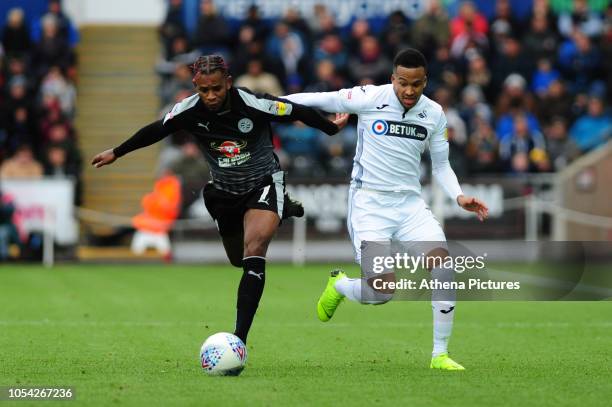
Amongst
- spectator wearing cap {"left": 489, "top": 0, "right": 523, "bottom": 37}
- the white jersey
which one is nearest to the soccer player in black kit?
the white jersey

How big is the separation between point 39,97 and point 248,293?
1522cm

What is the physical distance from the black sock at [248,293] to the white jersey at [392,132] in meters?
1.20

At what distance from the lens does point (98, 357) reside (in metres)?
9.95

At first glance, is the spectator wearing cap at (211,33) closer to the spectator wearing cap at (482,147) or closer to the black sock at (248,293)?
the spectator wearing cap at (482,147)

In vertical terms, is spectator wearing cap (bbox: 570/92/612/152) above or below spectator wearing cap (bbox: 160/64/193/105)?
below

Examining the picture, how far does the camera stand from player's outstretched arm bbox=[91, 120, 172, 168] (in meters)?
9.56

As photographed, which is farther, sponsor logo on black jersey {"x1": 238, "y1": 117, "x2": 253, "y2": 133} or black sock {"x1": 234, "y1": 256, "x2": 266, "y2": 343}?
sponsor logo on black jersey {"x1": 238, "y1": 117, "x2": 253, "y2": 133}

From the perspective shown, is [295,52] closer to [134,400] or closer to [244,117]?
[244,117]

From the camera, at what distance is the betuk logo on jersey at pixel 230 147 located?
9.63 metres

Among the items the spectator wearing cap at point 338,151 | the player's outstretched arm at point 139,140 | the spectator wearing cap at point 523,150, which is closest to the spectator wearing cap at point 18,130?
the spectator wearing cap at point 338,151

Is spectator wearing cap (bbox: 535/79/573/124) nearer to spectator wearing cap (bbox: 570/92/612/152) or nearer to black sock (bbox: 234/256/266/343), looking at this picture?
spectator wearing cap (bbox: 570/92/612/152)

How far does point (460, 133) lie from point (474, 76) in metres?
1.77

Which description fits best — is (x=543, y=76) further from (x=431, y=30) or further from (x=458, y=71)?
(x=431, y=30)

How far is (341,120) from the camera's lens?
9.97 metres
